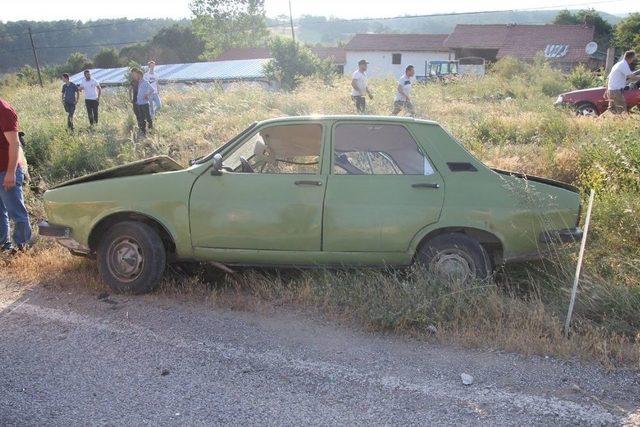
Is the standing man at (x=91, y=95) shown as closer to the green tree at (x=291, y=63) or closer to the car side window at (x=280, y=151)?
the car side window at (x=280, y=151)

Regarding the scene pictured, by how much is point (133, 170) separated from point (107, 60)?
61.8 metres

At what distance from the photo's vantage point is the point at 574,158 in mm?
8125

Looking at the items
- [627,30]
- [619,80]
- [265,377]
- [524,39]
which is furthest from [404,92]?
[524,39]

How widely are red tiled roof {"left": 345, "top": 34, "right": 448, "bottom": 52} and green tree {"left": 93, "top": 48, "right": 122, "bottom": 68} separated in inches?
970

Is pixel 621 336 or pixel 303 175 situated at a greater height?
pixel 303 175

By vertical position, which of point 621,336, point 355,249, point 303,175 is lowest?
point 621,336

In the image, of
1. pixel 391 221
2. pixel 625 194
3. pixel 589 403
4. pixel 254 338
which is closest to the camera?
pixel 589 403

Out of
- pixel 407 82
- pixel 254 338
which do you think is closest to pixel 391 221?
pixel 254 338

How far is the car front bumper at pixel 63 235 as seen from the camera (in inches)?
200

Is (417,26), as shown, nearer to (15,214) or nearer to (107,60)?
(107,60)

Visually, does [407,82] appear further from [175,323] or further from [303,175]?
[175,323]

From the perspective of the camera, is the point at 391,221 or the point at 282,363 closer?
the point at 282,363

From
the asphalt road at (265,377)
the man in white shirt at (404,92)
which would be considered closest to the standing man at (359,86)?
the man in white shirt at (404,92)

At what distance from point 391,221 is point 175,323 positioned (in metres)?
1.88
